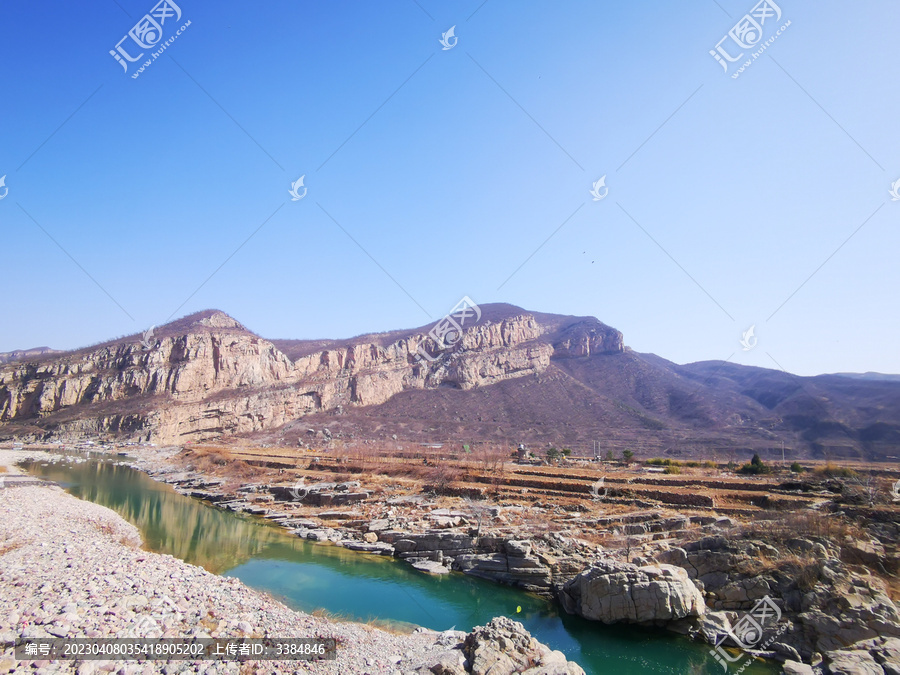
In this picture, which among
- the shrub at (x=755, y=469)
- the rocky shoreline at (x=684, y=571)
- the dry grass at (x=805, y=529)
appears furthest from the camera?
the shrub at (x=755, y=469)

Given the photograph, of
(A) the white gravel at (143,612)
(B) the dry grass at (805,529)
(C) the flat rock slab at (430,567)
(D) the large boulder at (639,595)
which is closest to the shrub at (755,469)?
(B) the dry grass at (805,529)

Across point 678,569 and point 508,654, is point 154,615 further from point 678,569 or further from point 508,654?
point 678,569

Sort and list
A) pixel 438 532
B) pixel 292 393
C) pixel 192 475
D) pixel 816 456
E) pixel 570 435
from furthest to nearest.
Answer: pixel 292 393 < pixel 570 435 < pixel 816 456 < pixel 192 475 < pixel 438 532

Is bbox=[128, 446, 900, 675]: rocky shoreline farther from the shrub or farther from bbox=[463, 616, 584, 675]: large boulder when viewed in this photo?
the shrub

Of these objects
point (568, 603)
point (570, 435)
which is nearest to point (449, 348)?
point (570, 435)

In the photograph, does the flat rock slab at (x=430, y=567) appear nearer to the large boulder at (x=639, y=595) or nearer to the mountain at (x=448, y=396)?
the large boulder at (x=639, y=595)

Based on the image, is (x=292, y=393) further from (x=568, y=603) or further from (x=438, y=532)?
(x=568, y=603)
